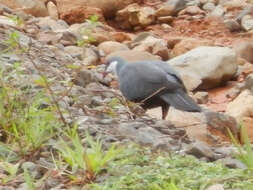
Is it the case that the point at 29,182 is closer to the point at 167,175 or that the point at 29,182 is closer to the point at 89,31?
the point at 167,175

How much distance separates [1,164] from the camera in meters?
3.52

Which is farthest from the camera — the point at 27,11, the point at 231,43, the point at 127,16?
the point at 127,16

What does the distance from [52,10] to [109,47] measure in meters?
2.48

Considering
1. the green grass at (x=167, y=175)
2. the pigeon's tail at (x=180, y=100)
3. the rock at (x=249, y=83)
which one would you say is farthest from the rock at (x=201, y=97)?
the green grass at (x=167, y=175)

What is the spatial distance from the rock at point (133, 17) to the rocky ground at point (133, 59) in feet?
0.06

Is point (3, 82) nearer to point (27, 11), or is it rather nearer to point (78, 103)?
point (78, 103)

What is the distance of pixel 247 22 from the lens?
12602mm

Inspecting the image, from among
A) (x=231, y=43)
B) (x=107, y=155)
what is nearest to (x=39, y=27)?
(x=231, y=43)

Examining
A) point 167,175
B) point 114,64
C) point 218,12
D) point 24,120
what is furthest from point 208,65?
point 167,175

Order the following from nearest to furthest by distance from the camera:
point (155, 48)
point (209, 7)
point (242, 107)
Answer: point (242, 107), point (155, 48), point (209, 7)

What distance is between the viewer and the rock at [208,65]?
9344 millimetres

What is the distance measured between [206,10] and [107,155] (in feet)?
34.8

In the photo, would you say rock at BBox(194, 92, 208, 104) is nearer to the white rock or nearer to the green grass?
the white rock

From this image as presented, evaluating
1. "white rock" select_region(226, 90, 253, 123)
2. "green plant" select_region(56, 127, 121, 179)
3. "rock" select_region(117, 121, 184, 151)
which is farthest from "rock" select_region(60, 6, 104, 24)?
"green plant" select_region(56, 127, 121, 179)
